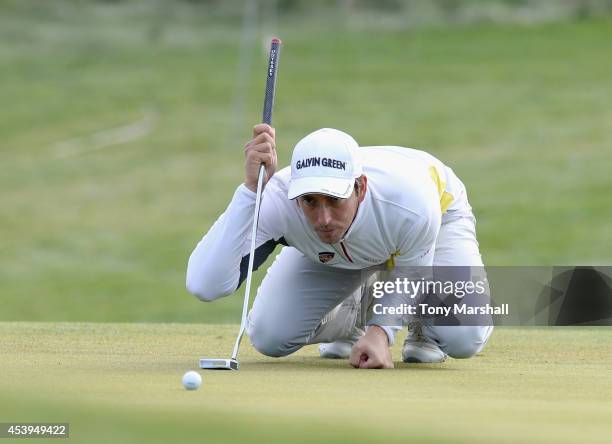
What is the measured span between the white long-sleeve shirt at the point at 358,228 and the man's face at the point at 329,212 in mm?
111

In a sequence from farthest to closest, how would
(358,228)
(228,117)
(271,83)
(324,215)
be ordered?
1. (228,117)
2. (271,83)
3. (358,228)
4. (324,215)

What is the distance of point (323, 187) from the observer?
21.9ft

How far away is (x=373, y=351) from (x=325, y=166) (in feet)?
3.50

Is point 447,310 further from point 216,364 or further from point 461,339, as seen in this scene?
point 216,364

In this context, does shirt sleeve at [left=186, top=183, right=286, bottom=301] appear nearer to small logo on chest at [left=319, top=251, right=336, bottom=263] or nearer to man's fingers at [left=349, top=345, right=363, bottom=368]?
small logo on chest at [left=319, top=251, right=336, bottom=263]

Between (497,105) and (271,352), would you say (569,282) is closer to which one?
(271,352)

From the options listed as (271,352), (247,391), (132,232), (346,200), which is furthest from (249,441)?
(132,232)

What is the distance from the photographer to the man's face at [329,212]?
22.4ft

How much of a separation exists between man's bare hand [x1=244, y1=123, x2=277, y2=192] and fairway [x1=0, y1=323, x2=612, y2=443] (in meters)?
1.00

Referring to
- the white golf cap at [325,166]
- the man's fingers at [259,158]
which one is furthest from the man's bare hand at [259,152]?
the white golf cap at [325,166]

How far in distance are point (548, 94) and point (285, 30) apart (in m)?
13.0

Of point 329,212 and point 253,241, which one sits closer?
point 329,212

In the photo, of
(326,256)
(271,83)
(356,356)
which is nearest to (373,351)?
(356,356)


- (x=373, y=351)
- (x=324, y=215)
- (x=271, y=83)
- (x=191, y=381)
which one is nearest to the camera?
(x=191, y=381)
